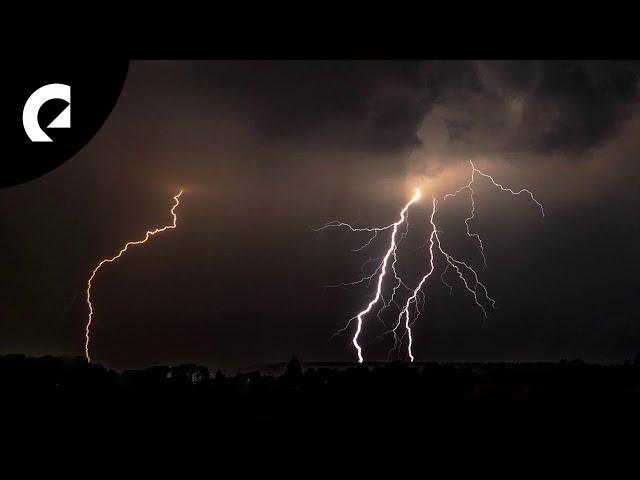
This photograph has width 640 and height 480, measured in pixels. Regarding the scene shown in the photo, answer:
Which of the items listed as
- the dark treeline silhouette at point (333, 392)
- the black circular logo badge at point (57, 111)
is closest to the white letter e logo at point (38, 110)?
the black circular logo badge at point (57, 111)

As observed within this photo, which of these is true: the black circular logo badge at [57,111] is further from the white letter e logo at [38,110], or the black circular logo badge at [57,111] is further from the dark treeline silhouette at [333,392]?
the dark treeline silhouette at [333,392]

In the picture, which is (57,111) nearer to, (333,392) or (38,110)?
(38,110)

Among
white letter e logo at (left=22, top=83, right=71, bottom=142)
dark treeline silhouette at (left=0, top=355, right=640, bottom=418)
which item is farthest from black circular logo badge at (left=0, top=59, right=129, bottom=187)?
dark treeline silhouette at (left=0, top=355, right=640, bottom=418)

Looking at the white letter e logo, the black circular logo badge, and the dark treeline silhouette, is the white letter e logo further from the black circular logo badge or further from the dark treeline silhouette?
the dark treeline silhouette

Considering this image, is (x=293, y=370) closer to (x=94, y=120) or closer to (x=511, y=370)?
Answer: (x=511, y=370)

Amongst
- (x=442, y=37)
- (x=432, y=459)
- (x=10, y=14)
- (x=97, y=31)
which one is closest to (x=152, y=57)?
(x=97, y=31)

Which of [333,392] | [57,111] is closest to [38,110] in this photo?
[57,111]
